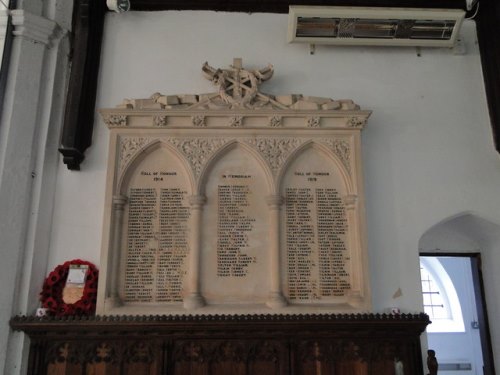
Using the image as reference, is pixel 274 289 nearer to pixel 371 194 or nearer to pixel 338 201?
pixel 338 201

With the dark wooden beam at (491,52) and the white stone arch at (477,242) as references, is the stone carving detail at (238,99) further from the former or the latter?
the white stone arch at (477,242)

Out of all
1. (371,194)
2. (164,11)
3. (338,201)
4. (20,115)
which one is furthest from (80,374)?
(164,11)

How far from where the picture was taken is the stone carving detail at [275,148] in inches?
151

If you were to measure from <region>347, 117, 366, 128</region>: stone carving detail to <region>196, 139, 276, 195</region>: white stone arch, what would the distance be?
79cm

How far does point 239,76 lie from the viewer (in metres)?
4.03

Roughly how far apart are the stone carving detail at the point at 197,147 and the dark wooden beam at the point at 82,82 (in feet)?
2.45

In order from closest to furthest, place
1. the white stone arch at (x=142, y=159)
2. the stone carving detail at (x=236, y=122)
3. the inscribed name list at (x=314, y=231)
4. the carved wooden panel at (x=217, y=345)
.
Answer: the carved wooden panel at (x=217, y=345)
the inscribed name list at (x=314, y=231)
the white stone arch at (x=142, y=159)
the stone carving detail at (x=236, y=122)

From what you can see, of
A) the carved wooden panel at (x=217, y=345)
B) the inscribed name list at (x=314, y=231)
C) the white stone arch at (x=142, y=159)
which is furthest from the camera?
the white stone arch at (x=142, y=159)

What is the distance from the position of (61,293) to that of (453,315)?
6.56 m

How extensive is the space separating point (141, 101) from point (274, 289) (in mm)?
1891

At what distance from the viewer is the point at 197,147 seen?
385 centimetres

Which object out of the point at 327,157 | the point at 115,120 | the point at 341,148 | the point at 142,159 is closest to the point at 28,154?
the point at 115,120

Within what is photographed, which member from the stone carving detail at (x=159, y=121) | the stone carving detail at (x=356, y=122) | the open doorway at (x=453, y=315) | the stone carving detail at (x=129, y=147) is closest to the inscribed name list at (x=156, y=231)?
the stone carving detail at (x=129, y=147)

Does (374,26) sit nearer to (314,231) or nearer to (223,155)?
(223,155)
